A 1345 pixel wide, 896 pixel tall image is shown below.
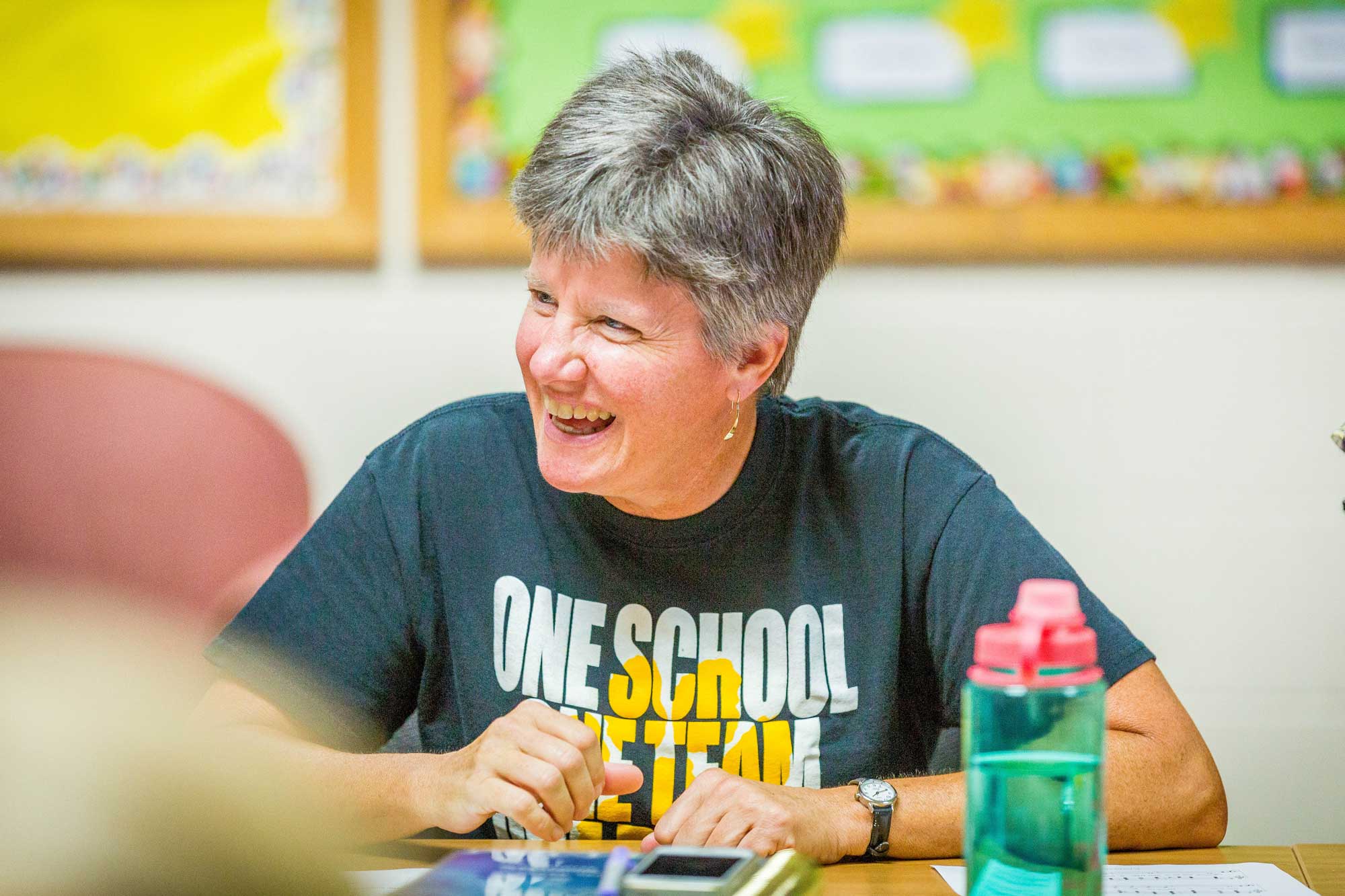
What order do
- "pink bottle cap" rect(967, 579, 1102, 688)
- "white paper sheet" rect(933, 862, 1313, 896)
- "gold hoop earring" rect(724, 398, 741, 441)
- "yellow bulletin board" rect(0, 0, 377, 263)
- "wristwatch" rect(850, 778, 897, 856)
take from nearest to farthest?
"pink bottle cap" rect(967, 579, 1102, 688)
"white paper sheet" rect(933, 862, 1313, 896)
"wristwatch" rect(850, 778, 897, 856)
"gold hoop earring" rect(724, 398, 741, 441)
"yellow bulletin board" rect(0, 0, 377, 263)

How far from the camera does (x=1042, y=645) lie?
2.31ft

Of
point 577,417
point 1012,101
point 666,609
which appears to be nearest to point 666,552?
point 666,609

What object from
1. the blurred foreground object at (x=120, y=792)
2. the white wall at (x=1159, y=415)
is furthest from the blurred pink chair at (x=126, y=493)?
the blurred foreground object at (x=120, y=792)

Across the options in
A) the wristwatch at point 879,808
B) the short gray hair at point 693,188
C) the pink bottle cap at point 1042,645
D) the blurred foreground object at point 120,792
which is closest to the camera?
the blurred foreground object at point 120,792

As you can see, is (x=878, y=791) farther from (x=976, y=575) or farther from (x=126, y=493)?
(x=126, y=493)

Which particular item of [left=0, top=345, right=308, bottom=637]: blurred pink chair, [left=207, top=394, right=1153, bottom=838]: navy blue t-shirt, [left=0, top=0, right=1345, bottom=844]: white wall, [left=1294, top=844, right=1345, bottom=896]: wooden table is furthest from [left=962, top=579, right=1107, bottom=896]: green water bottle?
[left=0, top=345, right=308, bottom=637]: blurred pink chair

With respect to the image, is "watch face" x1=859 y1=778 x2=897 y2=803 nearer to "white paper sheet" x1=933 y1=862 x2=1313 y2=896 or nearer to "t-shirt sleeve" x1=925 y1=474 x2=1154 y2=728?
"white paper sheet" x1=933 y1=862 x2=1313 y2=896

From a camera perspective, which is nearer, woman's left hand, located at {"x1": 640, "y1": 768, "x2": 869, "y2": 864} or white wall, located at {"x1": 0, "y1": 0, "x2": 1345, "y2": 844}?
woman's left hand, located at {"x1": 640, "y1": 768, "x2": 869, "y2": 864}

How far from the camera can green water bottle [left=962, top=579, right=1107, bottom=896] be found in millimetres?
756

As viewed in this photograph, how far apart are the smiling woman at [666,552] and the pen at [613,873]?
1.04 ft

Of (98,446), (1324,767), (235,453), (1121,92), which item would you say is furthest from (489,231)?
(1324,767)

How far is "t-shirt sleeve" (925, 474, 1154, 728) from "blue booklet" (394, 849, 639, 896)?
0.51m

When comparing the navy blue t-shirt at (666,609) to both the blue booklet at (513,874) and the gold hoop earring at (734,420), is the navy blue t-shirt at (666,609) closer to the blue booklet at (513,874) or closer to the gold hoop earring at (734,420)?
the gold hoop earring at (734,420)

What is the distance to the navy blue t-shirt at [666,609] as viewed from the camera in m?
1.20
